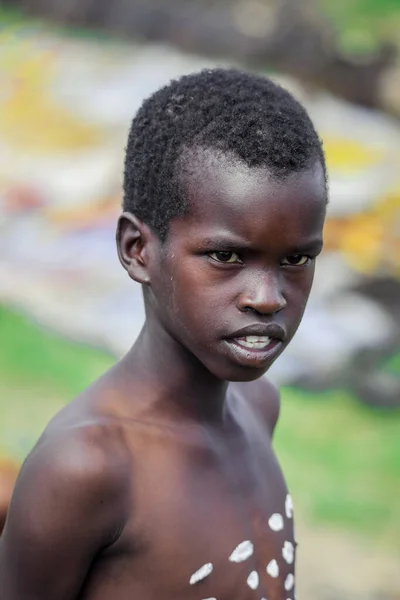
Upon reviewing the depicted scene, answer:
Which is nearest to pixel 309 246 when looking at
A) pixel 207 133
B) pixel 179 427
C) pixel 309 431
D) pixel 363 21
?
pixel 207 133

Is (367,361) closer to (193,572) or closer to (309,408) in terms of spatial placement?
(309,408)

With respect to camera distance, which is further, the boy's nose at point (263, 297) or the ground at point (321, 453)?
the ground at point (321, 453)

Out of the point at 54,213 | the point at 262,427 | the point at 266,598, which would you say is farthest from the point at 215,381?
the point at 54,213

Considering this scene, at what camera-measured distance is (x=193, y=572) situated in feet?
5.18

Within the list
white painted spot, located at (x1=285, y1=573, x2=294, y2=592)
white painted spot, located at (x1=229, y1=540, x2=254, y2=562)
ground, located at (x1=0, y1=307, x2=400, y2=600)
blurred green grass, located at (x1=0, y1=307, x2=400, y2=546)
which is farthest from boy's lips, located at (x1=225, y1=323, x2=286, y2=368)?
blurred green grass, located at (x1=0, y1=307, x2=400, y2=546)

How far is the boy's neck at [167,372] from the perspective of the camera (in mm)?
1631

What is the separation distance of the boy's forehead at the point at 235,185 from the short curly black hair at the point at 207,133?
0.01 metres

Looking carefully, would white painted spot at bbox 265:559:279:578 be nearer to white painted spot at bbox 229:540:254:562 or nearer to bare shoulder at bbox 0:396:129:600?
white painted spot at bbox 229:540:254:562

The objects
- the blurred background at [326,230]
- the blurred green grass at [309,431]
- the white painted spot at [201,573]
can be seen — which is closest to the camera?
the white painted spot at [201,573]

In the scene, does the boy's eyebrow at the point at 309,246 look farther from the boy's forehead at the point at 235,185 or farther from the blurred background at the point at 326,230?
the blurred background at the point at 326,230

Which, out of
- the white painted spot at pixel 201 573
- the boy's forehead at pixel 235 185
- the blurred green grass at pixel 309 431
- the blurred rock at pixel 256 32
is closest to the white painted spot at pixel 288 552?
the white painted spot at pixel 201 573

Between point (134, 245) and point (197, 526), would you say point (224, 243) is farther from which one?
point (197, 526)

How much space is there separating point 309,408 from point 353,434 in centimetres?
24

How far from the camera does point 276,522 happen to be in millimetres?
1735
